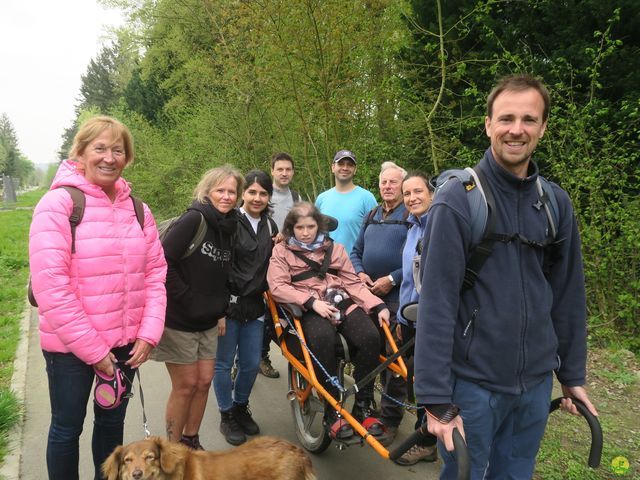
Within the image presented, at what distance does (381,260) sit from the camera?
13.4 feet

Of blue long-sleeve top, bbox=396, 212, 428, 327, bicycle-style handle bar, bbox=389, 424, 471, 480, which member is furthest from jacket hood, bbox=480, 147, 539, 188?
blue long-sleeve top, bbox=396, 212, 428, 327

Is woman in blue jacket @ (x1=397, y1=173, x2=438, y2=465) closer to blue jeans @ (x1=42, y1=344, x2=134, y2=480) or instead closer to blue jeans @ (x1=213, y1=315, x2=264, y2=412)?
blue jeans @ (x1=213, y1=315, x2=264, y2=412)

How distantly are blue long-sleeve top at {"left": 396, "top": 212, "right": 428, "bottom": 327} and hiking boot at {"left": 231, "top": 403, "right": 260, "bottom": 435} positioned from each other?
158 centimetres

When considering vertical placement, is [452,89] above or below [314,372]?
above

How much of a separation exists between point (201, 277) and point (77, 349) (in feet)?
3.33

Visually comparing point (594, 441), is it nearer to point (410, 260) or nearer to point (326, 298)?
point (410, 260)

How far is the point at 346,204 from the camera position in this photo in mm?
5023

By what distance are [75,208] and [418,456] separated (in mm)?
2847

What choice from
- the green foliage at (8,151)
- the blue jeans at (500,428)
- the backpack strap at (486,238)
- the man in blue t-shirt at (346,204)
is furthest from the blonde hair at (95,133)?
the green foliage at (8,151)

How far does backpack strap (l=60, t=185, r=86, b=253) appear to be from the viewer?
234cm

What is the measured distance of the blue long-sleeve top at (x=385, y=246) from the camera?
399 centimetres

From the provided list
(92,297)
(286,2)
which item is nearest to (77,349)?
(92,297)

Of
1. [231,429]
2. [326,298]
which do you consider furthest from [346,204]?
[231,429]

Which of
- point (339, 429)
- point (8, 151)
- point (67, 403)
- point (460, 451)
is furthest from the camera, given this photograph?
point (8, 151)
